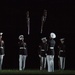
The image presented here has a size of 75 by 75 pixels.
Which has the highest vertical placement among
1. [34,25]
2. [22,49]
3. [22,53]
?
[34,25]

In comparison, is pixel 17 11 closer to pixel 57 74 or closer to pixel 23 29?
pixel 23 29

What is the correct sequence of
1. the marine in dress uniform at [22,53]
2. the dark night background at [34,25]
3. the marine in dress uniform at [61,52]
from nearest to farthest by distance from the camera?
the marine in dress uniform at [22,53] → the marine in dress uniform at [61,52] → the dark night background at [34,25]

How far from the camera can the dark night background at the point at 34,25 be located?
→ 84.9ft

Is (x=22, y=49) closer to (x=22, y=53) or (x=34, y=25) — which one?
(x=22, y=53)

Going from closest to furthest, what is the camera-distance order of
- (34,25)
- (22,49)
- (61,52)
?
1. (22,49)
2. (61,52)
3. (34,25)

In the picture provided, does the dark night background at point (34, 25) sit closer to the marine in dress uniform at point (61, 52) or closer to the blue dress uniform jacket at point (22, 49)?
→ the marine in dress uniform at point (61, 52)

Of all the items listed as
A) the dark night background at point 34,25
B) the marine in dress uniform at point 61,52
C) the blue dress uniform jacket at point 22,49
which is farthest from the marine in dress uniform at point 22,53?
the marine in dress uniform at point 61,52

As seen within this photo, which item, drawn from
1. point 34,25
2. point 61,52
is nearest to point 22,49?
point 61,52

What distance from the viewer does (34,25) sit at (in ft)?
87.1

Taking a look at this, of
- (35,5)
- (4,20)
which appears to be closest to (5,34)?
(4,20)

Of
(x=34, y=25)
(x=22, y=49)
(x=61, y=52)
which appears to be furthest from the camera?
(x=34, y=25)

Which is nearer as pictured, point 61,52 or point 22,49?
point 22,49

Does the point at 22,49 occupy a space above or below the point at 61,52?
above

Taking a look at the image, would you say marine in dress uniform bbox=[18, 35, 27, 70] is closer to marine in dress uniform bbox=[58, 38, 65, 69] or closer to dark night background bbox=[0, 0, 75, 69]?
dark night background bbox=[0, 0, 75, 69]
